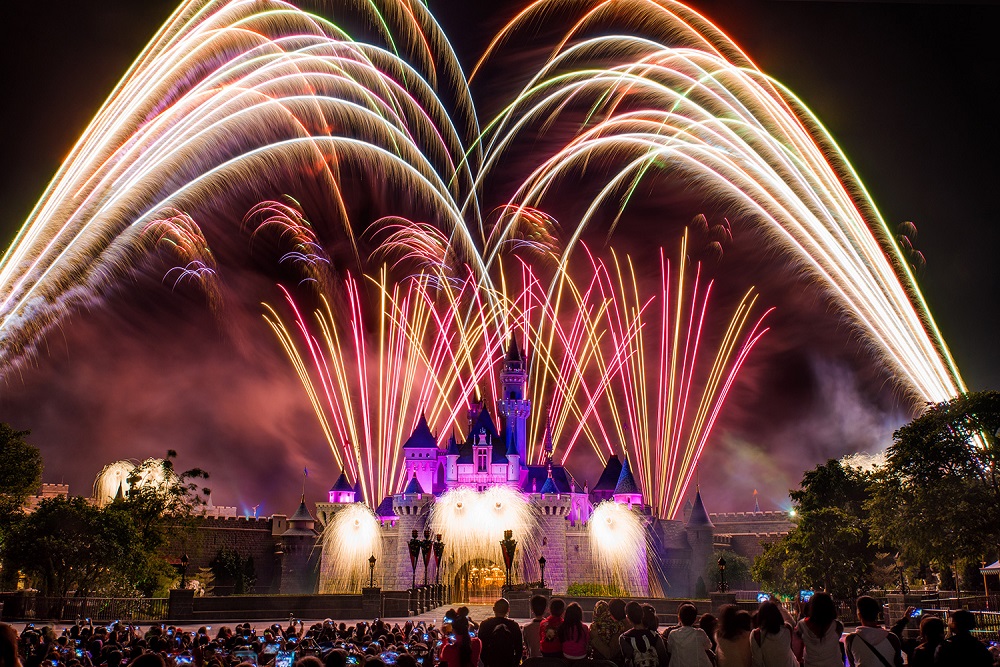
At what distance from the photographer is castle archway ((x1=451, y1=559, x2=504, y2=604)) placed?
184 feet

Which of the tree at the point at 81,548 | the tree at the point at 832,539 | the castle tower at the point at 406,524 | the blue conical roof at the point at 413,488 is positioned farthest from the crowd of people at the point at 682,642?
the blue conical roof at the point at 413,488

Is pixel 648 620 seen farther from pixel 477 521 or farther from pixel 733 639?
pixel 477 521

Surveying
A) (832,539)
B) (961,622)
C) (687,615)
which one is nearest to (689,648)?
(687,615)

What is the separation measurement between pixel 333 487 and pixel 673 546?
29950 mm

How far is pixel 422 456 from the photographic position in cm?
7012

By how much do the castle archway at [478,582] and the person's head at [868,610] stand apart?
49202mm

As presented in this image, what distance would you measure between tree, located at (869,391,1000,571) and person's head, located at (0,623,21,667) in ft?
103

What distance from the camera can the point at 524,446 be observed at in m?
71.6

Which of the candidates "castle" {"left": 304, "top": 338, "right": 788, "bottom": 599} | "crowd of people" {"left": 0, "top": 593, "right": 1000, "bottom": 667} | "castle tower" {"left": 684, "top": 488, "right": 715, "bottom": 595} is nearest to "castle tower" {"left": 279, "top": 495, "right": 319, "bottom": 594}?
"castle" {"left": 304, "top": 338, "right": 788, "bottom": 599}

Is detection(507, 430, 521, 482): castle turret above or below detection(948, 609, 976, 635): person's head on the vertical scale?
above

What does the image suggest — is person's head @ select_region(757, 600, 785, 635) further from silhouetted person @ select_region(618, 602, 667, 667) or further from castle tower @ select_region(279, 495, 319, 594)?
castle tower @ select_region(279, 495, 319, 594)

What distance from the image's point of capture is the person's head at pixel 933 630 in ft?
25.5

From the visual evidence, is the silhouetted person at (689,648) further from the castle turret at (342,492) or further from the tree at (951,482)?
the castle turret at (342,492)

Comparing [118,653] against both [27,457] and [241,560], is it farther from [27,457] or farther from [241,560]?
[241,560]
